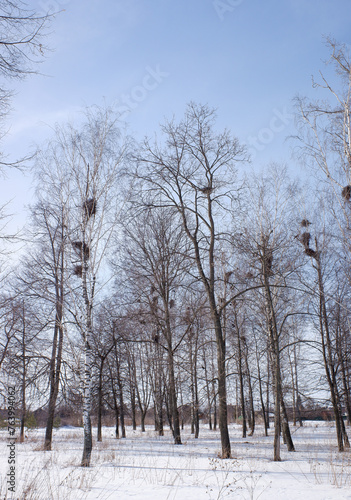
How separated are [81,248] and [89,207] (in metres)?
1.21

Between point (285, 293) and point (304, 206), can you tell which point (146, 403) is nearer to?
point (285, 293)

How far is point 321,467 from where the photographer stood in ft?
30.0

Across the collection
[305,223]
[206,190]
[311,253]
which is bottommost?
[311,253]

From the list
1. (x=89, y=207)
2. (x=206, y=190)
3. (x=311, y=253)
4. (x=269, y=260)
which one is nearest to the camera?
(x=89, y=207)

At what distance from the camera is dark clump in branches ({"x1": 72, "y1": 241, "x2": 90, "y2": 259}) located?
990cm

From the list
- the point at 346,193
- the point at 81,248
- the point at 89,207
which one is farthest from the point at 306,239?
the point at 81,248

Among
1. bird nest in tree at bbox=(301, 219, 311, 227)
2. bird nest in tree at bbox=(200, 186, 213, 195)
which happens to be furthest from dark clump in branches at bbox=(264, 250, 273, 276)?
bird nest in tree at bbox=(301, 219, 311, 227)

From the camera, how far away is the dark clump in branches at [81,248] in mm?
9899

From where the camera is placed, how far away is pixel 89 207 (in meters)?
10.2

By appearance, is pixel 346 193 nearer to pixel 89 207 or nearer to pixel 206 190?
pixel 206 190

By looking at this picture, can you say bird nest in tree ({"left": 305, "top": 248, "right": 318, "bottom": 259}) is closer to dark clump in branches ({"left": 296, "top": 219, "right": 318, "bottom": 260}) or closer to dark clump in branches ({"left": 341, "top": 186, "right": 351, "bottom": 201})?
dark clump in branches ({"left": 296, "top": 219, "right": 318, "bottom": 260})

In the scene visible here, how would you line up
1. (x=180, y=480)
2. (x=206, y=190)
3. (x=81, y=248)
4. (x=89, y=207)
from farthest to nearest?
(x=206, y=190)
(x=89, y=207)
(x=81, y=248)
(x=180, y=480)

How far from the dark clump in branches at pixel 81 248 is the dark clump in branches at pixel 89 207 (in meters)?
0.79

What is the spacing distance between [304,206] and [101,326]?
44.1 ft
